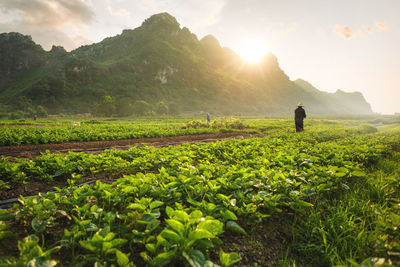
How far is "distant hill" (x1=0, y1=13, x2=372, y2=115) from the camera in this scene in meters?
110

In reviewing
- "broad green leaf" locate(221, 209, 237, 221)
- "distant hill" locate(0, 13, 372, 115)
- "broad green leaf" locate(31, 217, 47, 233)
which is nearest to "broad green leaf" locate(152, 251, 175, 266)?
"broad green leaf" locate(221, 209, 237, 221)

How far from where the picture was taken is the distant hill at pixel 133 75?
360 ft

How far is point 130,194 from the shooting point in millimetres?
2840

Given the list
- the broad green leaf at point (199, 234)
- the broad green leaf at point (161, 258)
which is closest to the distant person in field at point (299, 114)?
the broad green leaf at point (199, 234)

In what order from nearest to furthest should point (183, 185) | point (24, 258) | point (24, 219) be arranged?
point (24, 258), point (24, 219), point (183, 185)

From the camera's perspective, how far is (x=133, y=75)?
5295 inches

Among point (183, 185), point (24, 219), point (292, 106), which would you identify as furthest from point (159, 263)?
point (292, 106)

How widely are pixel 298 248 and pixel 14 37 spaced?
251m

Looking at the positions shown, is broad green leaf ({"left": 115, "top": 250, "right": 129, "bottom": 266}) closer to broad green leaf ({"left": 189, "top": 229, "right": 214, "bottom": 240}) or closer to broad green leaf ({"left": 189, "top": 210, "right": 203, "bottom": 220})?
broad green leaf ({"left": 189, "top": 229, "right": 214, "bottom": 240})

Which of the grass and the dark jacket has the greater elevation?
the dark jacket

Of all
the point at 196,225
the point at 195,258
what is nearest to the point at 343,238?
the point at 196,225

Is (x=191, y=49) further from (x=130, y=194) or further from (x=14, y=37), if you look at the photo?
(x=130, y=194)

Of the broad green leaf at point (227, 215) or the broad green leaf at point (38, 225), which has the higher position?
the broad green leaf at point (227, 215)

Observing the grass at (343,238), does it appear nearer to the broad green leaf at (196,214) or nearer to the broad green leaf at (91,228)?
the broad green leaf at (196,214)
